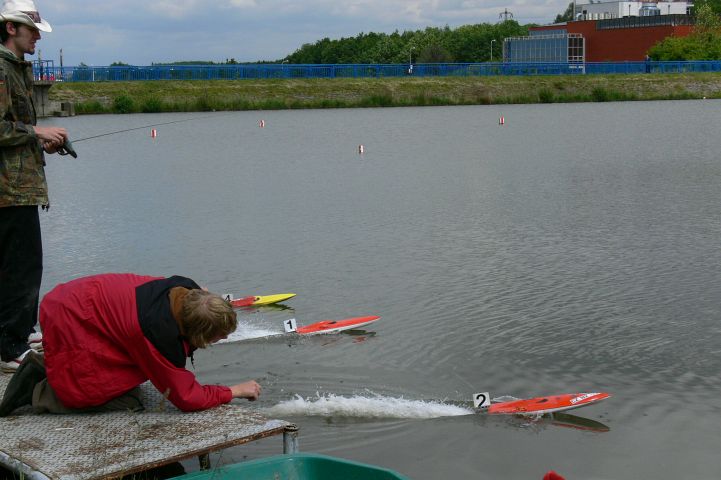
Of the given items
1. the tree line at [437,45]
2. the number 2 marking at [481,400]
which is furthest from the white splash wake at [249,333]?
the tree line at [437,45]

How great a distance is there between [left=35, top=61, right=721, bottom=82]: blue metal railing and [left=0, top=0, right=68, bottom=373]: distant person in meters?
57.7

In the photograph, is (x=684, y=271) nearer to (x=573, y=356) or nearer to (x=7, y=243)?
(x=573, y=356)

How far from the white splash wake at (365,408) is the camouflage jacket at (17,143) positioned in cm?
240

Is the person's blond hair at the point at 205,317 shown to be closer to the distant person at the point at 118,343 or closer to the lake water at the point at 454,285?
the distant person at the point at 118,343

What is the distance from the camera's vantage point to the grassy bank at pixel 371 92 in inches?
2566

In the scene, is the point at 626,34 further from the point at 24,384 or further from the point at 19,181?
the point at 24,384

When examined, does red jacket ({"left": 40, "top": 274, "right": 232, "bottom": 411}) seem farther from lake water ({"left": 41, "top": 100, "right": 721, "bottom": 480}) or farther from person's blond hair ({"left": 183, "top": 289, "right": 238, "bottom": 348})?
lake water ({"left": 41, "top": 100, "right": 721, "bottom": 480})

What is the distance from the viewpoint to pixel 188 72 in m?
78.8

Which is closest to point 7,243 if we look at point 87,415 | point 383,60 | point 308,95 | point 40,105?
point 87,415

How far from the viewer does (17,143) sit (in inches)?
264

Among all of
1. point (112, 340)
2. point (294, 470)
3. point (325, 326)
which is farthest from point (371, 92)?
point (294, 470)

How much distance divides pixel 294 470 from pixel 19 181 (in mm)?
3043

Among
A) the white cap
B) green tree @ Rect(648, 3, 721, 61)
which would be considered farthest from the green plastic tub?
green tree @ Rect(648, 3, 721, 61)

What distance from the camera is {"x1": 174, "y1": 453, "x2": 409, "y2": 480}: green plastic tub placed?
498 centimetres
